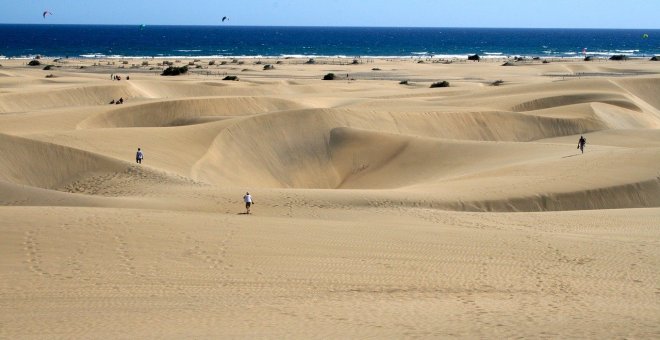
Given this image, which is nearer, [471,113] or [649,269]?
[649,269]

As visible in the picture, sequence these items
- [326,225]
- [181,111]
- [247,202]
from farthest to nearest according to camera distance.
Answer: [181,111], [247,202], [326,225]

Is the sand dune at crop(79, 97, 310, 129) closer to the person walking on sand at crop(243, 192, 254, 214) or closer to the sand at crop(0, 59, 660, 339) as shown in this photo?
the sand at crop(0, 59, 660, 339)

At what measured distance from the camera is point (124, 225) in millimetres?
15430

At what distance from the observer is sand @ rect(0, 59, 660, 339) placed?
420 inches

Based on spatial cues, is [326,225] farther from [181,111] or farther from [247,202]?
[181,111]

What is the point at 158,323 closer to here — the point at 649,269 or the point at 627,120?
the point at 649,269

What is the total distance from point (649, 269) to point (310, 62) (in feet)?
240

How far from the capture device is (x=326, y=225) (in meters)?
16.6

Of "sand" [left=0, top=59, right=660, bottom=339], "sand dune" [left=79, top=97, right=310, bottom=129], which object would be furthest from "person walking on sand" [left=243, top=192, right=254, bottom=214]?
"sand dune" [left=79, top=97, right=310, bottom=129]

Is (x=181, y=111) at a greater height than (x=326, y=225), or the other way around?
(x=326, y=225)

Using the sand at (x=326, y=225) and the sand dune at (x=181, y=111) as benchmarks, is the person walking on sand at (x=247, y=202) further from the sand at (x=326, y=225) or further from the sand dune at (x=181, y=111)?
the sand dune at (x=181, y=111)

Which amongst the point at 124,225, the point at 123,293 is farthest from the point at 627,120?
the point at 123,293

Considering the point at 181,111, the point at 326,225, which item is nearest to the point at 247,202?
the point at 326,225

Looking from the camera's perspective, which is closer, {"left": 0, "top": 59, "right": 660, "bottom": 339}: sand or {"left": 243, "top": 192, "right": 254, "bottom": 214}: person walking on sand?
{"left": 0, "top": 59, "right": 660, "bottom": 339}: sand
